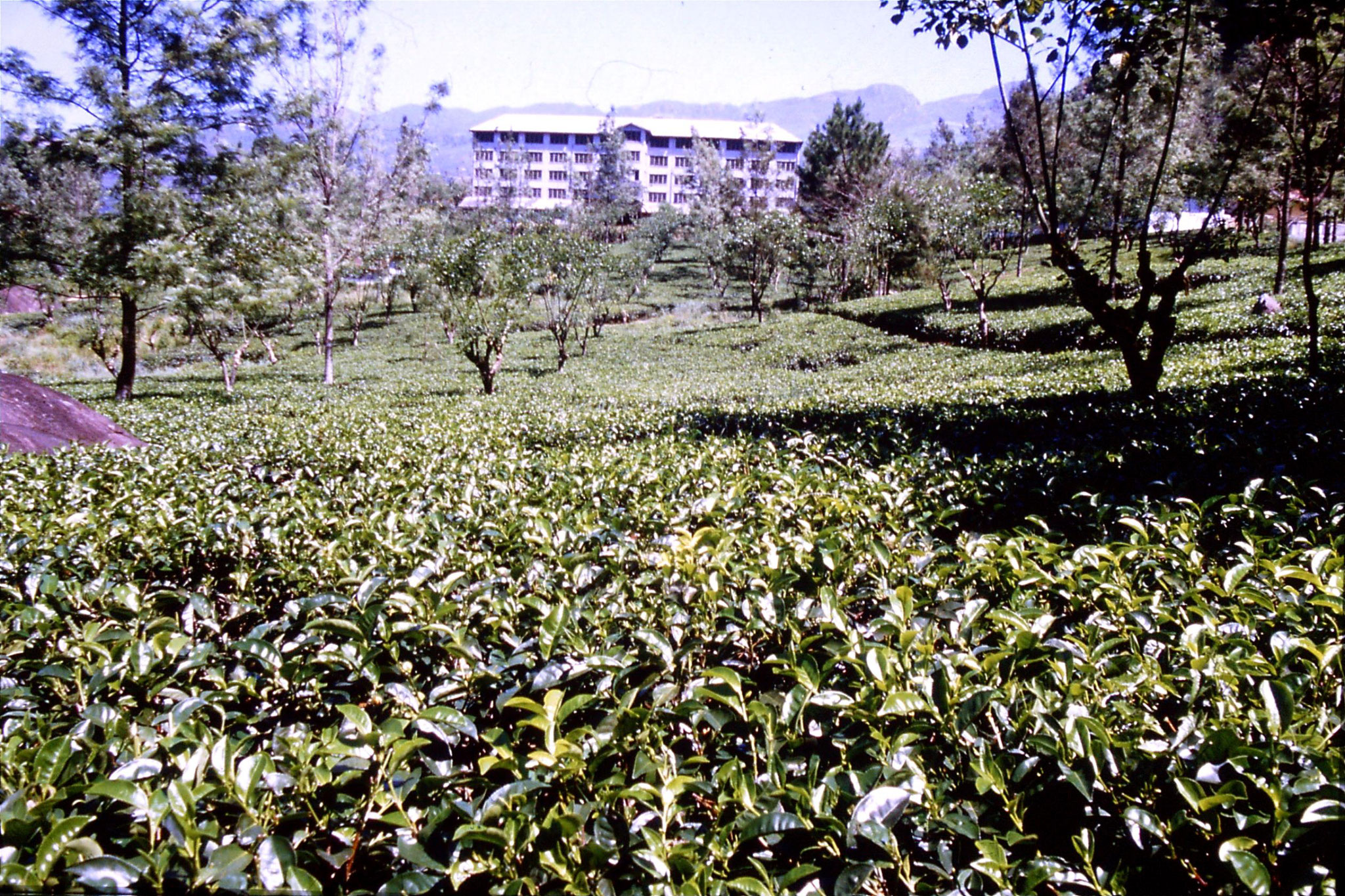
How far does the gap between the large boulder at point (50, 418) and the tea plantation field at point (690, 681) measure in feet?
15.5

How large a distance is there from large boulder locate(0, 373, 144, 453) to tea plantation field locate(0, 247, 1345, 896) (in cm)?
474

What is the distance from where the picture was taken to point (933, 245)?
3069 centimetres

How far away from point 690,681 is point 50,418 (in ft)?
36.0

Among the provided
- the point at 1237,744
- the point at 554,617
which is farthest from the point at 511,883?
the point at 1237,744

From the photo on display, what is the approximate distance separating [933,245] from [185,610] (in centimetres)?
3231

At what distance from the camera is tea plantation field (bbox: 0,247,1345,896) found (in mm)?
1614

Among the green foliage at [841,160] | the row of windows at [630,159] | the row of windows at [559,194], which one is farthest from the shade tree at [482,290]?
the row of windows at [630,159]

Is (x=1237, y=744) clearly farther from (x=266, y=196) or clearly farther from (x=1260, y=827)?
(x=266, y=196)

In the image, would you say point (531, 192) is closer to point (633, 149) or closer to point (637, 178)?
point (637, 178)

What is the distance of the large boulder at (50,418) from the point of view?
8.75 meters

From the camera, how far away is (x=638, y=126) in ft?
346

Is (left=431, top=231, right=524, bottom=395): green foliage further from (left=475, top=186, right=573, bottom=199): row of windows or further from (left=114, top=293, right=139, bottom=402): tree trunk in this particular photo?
(left=475, top=186, right=573, bottom=199): row of windows

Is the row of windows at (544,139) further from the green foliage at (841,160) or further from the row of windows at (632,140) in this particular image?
the green foliage at (841,160)

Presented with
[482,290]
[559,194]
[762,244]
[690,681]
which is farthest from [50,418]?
[559,194]
